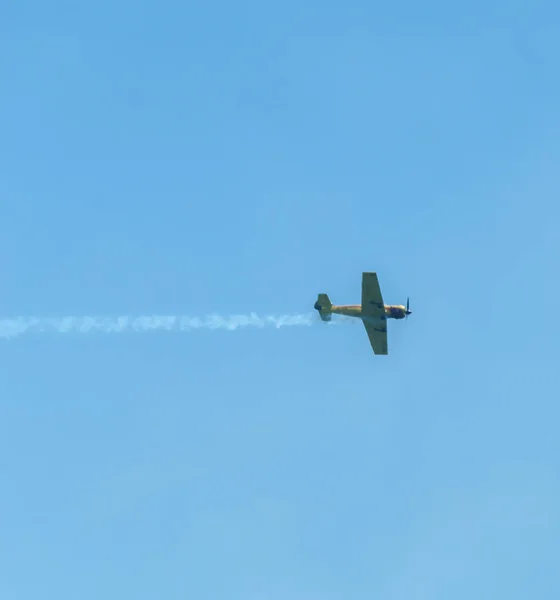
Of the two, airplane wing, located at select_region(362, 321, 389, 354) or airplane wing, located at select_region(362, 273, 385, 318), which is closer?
airplane wing, located at select_region(362, 273, 385, 318)

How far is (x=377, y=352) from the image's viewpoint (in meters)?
146

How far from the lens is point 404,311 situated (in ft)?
476

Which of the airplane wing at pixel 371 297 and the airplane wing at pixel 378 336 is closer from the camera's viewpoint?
the airplane wing at pixel 371 297

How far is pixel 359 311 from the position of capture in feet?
470

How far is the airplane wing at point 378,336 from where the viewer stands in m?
145

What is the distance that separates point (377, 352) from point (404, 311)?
483 cm

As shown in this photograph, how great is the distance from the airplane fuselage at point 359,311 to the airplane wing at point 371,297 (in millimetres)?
727

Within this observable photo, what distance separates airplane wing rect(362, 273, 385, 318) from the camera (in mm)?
140375

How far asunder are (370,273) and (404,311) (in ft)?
23.3

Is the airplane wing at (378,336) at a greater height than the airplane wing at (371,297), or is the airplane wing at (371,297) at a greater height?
the airplane wing at (371,297)

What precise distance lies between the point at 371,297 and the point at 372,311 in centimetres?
183

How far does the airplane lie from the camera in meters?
141

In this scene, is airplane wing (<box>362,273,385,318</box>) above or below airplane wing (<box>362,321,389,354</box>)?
above

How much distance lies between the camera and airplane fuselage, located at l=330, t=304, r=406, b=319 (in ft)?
470
